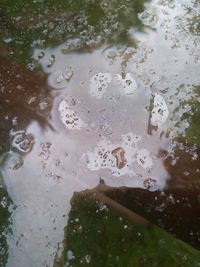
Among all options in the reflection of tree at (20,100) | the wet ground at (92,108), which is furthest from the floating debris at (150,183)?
the reflection of tree at (20,100)

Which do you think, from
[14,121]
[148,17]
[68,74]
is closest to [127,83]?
[68,74]

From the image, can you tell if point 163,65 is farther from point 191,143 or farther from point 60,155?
point 60,155

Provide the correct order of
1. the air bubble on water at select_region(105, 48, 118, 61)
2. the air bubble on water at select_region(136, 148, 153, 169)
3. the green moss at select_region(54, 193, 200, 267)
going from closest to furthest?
the green moss at select_region(54, 193, 200, 267), the air bubble on water at select_region(136, 148, 153, 169), the air bubble on water at select_region(105, 48, 118, 61)

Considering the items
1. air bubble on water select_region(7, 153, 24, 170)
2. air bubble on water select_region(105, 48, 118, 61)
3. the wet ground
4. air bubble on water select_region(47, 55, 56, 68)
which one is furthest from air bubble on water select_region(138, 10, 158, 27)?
air bubble on water select_region(7, 153, 24, 170)

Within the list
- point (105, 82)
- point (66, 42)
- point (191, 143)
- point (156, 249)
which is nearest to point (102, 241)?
point (156, 249)

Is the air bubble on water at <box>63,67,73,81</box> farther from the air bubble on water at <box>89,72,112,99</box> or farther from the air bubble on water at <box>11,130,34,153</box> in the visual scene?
the air bubble on water at <box>11,130,34,153</box>

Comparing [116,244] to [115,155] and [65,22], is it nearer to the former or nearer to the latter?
[115,155]

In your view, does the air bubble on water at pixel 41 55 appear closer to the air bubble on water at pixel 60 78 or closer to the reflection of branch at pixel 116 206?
the air bubble on water at pixel 60 78
